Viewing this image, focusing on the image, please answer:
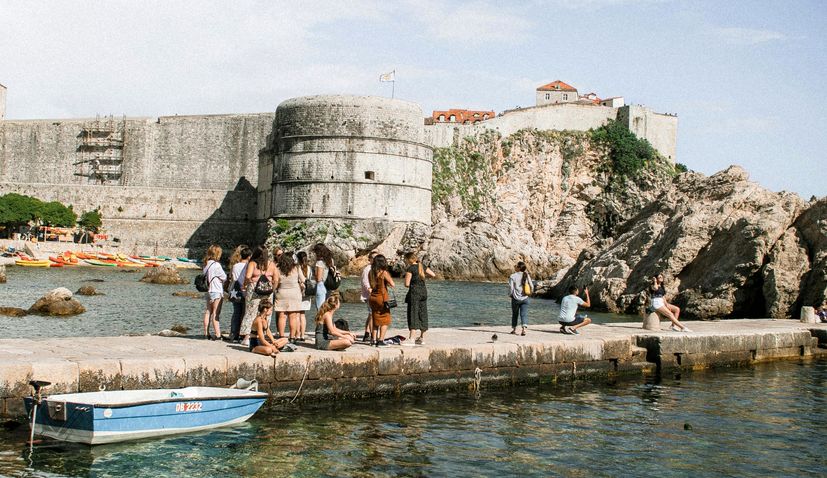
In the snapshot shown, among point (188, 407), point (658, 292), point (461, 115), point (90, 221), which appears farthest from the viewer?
point (461, 115)

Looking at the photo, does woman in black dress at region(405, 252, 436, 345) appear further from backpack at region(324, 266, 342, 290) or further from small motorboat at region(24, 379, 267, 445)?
small motorboat at region(24, 379, 267, 445)

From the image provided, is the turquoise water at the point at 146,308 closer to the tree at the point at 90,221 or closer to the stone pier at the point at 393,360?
the stone pier at the point at 393,360

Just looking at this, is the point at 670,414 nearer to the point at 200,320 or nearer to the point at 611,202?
the point at 200,320

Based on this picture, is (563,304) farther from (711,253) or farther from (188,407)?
(711,253)

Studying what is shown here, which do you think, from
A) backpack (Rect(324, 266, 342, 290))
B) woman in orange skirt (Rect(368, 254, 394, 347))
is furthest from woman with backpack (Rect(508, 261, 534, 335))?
backpack (Rect(324, 266, 342, 290))

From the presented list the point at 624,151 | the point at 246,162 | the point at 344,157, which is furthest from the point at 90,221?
the point at 624,151

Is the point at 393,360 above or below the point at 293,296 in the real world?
below

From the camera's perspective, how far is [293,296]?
32.3ft

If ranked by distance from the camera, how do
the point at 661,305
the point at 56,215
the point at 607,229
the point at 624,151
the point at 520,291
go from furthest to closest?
the point at 624,151, the point at 607,229, the point at 56,215, the point at 661,305, the point at 520,291

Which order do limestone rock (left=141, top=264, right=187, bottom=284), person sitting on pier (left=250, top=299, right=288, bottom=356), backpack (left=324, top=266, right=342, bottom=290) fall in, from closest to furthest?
1. person sitting on pier (left=250, top=299, right=288, bottom=356)
2. backpack (left=324, top=266, right=342, bottom=290)
3. limestone rock (left=141, top=264, right=187, bottom=284)

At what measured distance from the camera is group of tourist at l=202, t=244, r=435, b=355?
→ 31.3ft

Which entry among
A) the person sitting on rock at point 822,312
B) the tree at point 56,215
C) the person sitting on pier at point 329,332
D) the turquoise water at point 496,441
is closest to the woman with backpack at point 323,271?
the person sitting on pier at point 329,332

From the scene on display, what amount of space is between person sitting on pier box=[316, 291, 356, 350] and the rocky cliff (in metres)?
11.5

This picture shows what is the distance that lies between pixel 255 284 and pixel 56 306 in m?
10.2
